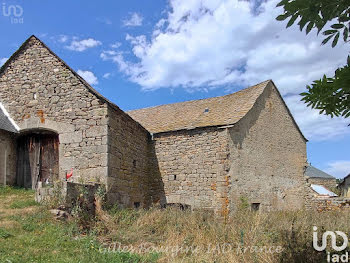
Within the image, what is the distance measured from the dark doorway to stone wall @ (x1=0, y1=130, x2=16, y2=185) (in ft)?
0.63

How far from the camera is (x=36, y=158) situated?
10984mm

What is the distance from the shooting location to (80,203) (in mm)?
8383

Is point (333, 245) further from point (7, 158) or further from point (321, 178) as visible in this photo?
point (321, 178)

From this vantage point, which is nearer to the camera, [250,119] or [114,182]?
[114,182]

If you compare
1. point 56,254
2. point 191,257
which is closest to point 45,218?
point 56,254

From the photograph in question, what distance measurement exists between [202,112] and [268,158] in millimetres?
3368

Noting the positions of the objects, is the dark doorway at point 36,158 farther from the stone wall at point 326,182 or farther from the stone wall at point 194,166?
the stone wall at point 326,182

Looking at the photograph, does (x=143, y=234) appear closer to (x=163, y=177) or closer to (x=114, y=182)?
(x=114, y=182)

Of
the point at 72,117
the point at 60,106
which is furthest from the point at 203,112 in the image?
the point at 60,106

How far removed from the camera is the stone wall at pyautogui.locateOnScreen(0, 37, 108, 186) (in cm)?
988

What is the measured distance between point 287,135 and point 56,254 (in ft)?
39.7

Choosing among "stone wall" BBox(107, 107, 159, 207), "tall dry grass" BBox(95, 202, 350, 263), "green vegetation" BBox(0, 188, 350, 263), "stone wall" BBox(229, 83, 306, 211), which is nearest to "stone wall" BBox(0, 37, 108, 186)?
"stone wall" BBox(107, 107, 159, 207)

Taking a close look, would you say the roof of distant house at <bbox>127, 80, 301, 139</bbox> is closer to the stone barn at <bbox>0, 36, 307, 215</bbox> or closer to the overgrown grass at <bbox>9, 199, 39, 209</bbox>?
the stone barn at <bbox>0, 36, 307, 215</bbox>

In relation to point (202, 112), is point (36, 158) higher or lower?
lower
